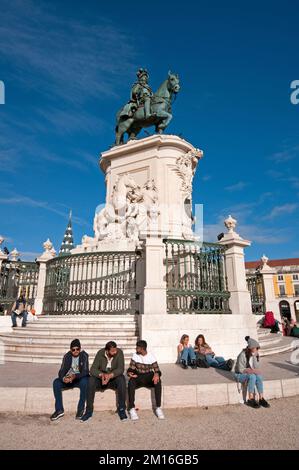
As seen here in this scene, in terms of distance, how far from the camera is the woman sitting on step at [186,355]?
613 centimetres

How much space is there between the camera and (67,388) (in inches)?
171

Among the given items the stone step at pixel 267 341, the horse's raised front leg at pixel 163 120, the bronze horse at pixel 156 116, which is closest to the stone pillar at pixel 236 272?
the stone step at pixel 267 341

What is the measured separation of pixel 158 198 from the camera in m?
13.4

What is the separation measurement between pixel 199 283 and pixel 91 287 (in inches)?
133

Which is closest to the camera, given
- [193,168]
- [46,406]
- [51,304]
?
[46,406]

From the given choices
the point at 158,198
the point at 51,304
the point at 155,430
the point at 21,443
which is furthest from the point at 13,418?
the point at 158,198

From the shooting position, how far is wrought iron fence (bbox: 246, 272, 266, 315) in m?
14.4

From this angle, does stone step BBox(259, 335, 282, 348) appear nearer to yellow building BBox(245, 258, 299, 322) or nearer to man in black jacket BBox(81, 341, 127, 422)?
man in black jacket BBox(81, 341, 127, 422)

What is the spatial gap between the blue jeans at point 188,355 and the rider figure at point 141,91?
14.2 metres

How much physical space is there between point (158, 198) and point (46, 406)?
33.8 feet

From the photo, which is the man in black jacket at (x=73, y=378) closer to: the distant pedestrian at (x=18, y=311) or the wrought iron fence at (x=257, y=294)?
the distant pedestrian at (x=18, y=311)

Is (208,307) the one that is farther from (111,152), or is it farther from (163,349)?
(111,152)

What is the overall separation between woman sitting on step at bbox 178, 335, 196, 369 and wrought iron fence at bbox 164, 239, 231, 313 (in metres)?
1.04
